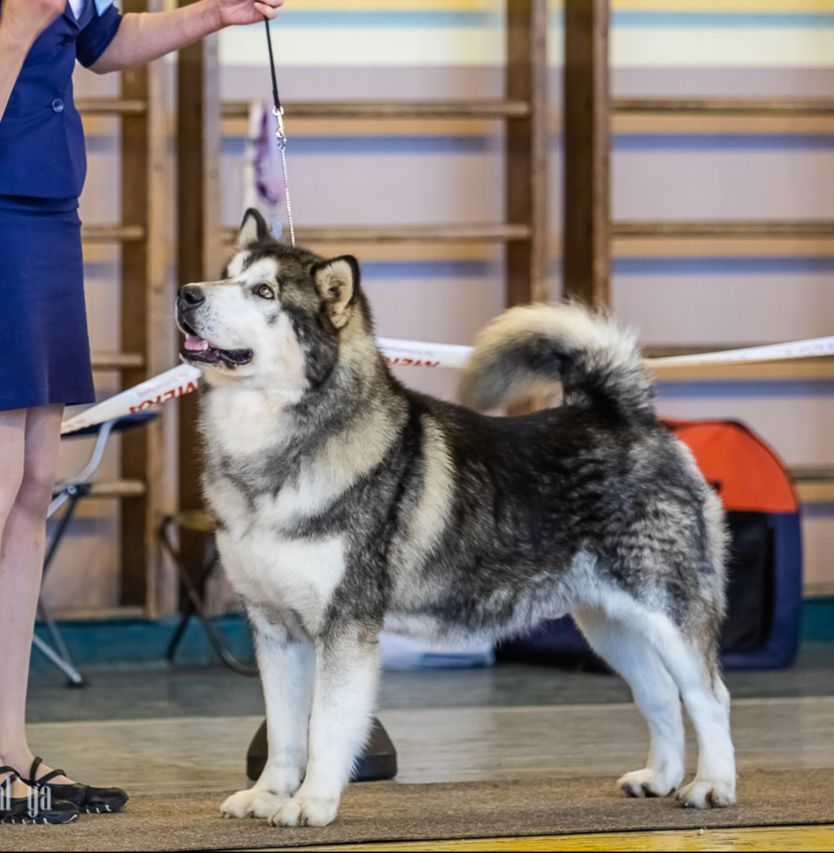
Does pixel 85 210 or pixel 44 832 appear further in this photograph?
pixel 85 210

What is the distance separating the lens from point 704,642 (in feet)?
8.55

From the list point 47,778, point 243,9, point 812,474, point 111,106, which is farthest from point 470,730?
point 111,106

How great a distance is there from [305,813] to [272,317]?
0.77 metres

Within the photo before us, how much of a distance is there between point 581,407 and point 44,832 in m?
1.18

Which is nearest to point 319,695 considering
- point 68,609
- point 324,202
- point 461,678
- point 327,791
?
point 327,791

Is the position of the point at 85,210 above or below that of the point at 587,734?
above

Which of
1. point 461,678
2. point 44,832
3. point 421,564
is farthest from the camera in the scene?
point 461,678

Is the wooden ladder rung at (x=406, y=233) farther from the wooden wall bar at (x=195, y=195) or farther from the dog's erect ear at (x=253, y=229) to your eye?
the dog's erect ear at (x=253, y=229)

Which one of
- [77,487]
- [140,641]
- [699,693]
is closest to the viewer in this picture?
[699,693]

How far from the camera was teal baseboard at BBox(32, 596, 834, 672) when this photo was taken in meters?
4.77

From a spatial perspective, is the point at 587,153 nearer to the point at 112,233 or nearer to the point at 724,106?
the point at 724,106

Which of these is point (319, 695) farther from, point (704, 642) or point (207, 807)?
point (704, 642)

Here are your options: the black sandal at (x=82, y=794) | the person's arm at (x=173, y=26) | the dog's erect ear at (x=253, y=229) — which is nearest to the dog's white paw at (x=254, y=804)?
the black sandal at (x=82, y=794)

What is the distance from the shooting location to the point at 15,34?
2.25 meters
